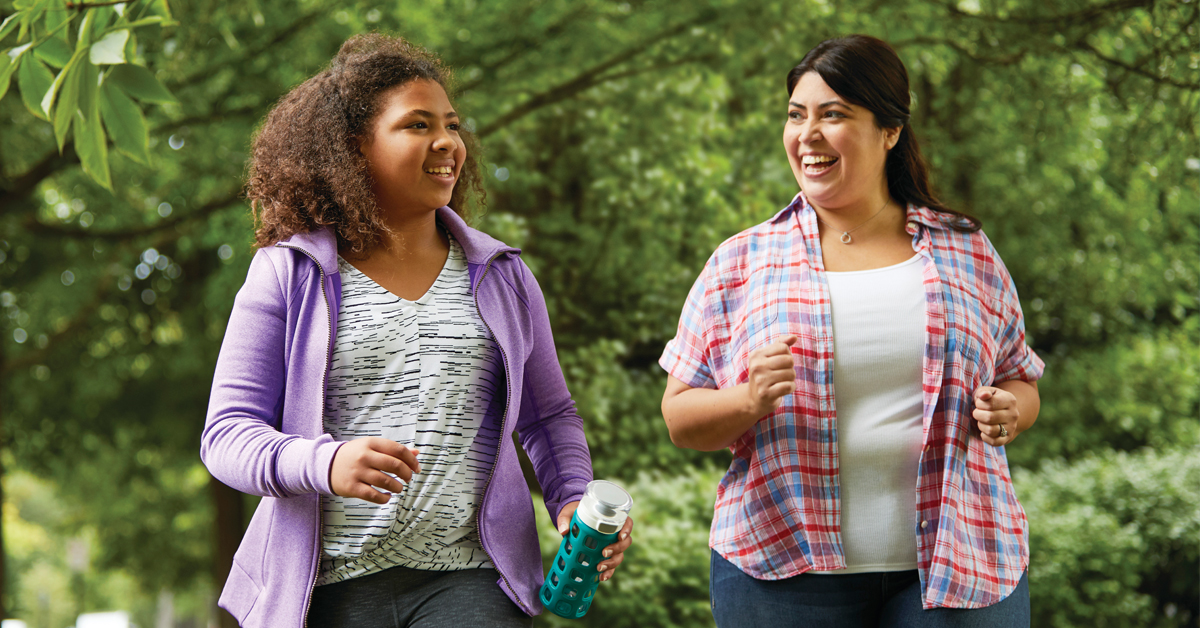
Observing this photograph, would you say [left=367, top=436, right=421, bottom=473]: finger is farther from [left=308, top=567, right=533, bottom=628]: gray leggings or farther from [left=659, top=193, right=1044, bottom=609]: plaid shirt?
[left=659, top=193, right=1044, bottom=609]: plaid shirt

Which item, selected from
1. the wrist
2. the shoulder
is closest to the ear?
the shoulder

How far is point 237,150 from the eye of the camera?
762cm

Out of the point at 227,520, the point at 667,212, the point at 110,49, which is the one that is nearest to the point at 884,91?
the point at 110,49

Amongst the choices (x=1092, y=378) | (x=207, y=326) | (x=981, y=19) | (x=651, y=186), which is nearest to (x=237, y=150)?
(x=207, y=326)

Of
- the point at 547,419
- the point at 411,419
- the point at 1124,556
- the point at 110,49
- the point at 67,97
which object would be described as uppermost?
the point at 110,49

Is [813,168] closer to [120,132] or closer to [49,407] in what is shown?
[120,132]

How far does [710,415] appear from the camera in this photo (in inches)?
81.7

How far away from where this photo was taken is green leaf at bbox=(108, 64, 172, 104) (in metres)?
2.44

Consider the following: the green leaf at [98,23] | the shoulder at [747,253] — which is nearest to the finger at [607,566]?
the shoulder at [747,253]

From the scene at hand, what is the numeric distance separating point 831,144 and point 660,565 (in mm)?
3988

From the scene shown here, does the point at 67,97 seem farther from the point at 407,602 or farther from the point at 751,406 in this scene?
the point at 751,406

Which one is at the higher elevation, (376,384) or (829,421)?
(376,384)

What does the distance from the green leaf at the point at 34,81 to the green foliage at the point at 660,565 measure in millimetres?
3688

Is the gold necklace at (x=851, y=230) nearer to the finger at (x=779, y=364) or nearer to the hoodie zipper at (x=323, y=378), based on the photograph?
the finger at (x=779, y=364)
